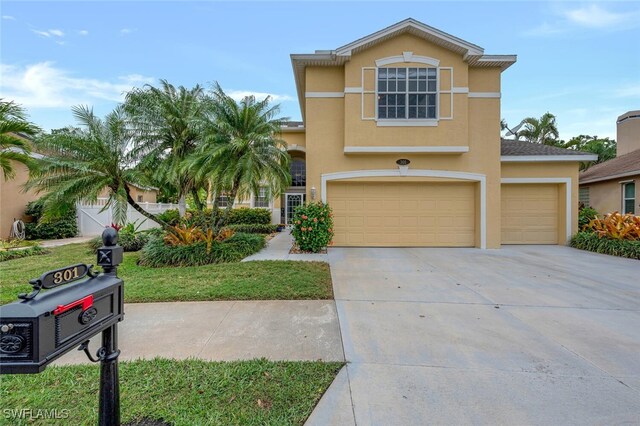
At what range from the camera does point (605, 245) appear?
955cm

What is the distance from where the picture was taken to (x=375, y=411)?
230cm

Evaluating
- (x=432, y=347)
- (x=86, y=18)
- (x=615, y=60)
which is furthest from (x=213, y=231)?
(x=615, y=60)

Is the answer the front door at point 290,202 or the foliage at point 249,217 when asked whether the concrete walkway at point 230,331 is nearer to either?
the foliage at point 249,217

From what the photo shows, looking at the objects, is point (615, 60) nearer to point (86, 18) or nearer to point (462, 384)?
point (462, 384)

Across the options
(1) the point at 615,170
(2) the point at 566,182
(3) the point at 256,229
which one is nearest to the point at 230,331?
(3) the point at 256,229

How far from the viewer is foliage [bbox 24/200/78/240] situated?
12891 millimetres

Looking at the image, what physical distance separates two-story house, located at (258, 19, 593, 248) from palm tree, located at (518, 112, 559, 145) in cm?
1306

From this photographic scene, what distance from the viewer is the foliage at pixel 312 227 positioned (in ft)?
30.6

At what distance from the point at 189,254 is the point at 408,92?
886 centimetres

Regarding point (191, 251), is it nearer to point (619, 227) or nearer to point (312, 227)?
point (312, 227)

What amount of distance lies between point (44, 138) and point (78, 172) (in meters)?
1.13

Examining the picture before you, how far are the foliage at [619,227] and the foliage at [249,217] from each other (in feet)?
49.4

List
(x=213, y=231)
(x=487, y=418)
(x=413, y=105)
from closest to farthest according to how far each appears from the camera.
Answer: (x=487, y=418), (x=213, y=231), (x=413, y=105)

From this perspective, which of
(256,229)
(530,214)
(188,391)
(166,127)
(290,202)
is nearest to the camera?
(188,391)
